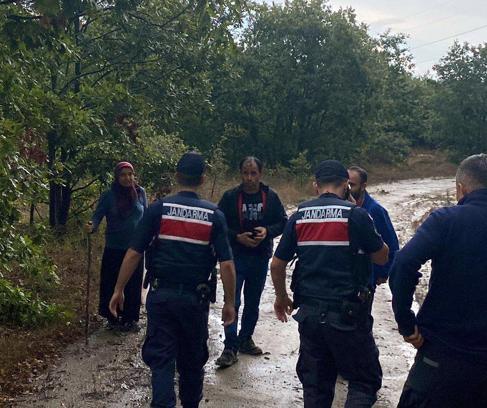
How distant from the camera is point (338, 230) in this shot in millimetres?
4445

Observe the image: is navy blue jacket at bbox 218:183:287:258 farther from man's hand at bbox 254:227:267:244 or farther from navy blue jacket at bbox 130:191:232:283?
navy blue jacket at bbox 130:191:232:283

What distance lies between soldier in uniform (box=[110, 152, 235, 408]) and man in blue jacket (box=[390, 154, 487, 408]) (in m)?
1.55

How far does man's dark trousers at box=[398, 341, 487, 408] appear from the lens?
3629 millimetres

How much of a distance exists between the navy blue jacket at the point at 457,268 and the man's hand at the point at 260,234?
2.85 metres

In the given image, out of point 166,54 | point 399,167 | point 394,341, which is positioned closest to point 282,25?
point 399,167

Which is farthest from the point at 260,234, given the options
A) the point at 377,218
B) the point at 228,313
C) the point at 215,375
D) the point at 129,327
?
the point at 129,327

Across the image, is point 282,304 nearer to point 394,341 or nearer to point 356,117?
point 394,341

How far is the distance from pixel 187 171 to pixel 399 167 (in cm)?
4063

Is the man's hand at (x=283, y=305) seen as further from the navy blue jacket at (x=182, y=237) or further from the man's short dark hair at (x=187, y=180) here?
the man's short dark hair at (x=187, y=180)

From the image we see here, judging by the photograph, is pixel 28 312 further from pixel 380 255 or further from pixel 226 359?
pixel 380 255

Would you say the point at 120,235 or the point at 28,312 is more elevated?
the point at 120,235

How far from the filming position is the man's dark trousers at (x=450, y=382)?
143 inches

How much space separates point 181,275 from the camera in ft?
15.6

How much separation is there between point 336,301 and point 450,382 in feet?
3.18
